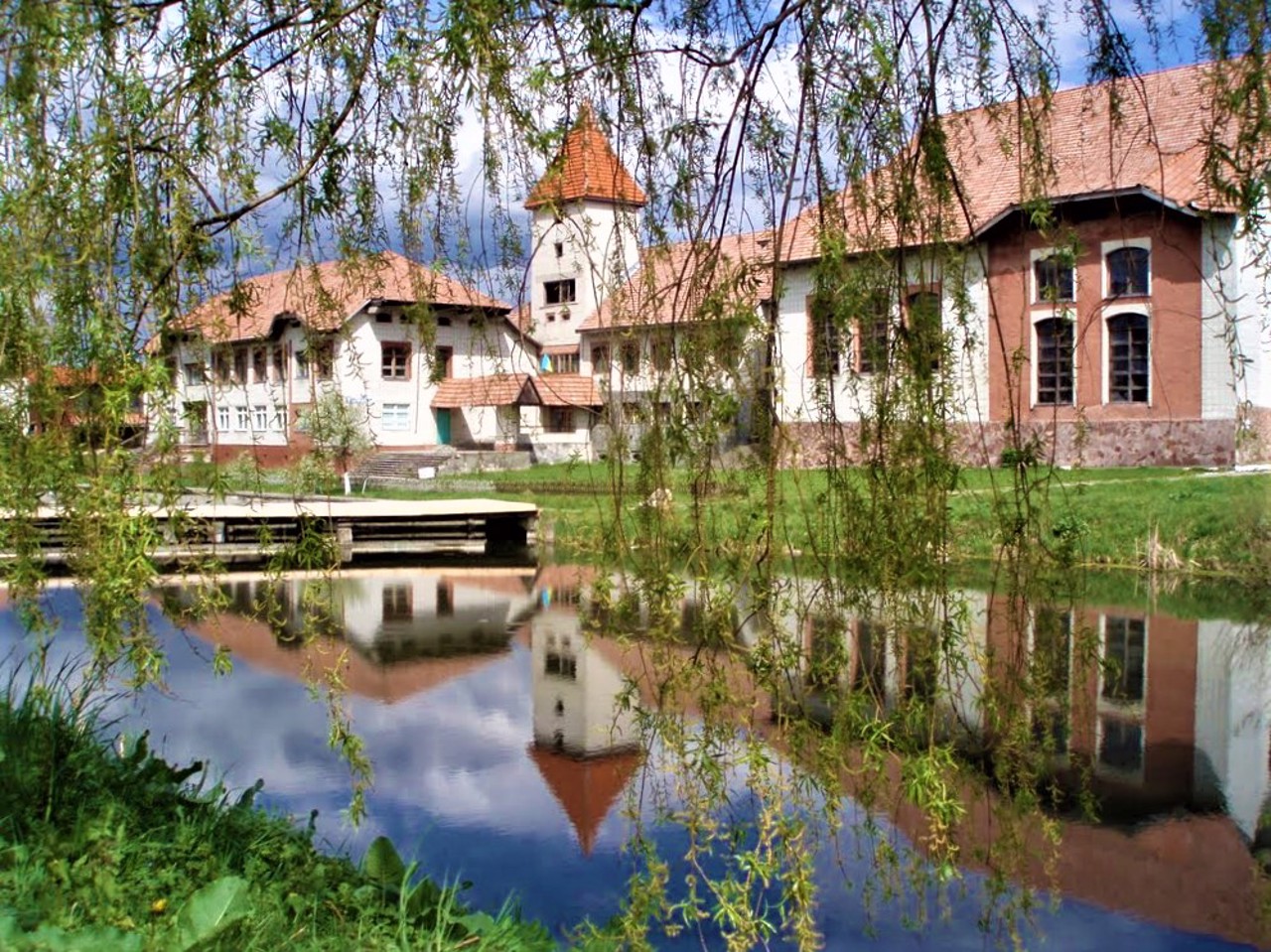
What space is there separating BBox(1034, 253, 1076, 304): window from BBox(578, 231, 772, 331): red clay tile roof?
1.87ft

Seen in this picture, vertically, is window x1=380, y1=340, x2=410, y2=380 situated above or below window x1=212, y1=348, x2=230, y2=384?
above

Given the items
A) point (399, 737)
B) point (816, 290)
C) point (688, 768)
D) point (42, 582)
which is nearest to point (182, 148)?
point (42, 582)

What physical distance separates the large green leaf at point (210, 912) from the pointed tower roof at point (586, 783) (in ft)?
11.0

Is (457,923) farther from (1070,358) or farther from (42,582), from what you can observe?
(1070,358)

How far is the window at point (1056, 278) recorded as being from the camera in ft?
8.16

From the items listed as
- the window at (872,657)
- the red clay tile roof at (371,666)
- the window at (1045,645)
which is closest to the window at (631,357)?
the window at (872,657)

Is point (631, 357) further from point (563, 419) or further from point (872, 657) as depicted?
point (563, 419)

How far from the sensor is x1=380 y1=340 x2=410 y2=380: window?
281 cm

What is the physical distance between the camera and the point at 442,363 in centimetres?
246

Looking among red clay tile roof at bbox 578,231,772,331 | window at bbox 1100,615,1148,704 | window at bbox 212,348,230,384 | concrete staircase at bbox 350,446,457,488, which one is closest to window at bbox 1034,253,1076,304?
red clay tile roof at bbox 578,231,772,331

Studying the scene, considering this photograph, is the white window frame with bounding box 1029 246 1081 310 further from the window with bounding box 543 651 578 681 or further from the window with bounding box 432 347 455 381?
the window with bounding box 543 651 578 681

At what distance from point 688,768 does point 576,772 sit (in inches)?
178

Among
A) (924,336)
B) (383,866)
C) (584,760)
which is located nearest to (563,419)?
(584,760)

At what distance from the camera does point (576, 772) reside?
6883mm
